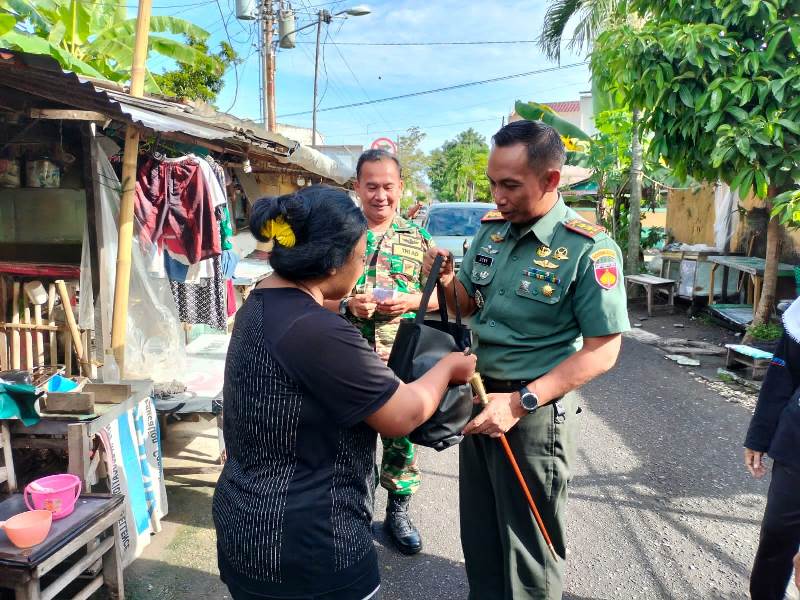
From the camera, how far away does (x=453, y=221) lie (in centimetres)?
1009

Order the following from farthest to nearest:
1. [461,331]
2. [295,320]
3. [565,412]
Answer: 1. [565,412]
2. [461,331]
3. [295,320]

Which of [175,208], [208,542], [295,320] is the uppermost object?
[175,208]

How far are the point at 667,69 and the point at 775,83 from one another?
905 mm

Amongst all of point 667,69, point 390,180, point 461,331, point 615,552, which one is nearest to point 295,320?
point 461,331

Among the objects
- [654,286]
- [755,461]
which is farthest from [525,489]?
[654,286]

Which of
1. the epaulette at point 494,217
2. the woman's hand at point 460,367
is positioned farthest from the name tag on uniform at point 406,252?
the woman's hand at point 460,367

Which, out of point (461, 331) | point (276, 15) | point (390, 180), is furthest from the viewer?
point (276, 15)

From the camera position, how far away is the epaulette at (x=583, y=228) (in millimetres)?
1881

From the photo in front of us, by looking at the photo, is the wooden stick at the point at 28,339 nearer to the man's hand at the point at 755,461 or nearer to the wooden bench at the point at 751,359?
the man's hand at the point at 755,461

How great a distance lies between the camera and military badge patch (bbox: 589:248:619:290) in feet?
5.87

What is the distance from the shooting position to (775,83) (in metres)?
4.79

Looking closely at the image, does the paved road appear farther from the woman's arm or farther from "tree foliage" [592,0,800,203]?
"tree foliage" [592,0,800,203]

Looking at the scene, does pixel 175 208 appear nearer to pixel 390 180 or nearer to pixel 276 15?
pixel 390 180

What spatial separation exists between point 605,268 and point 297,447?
3.78ft
